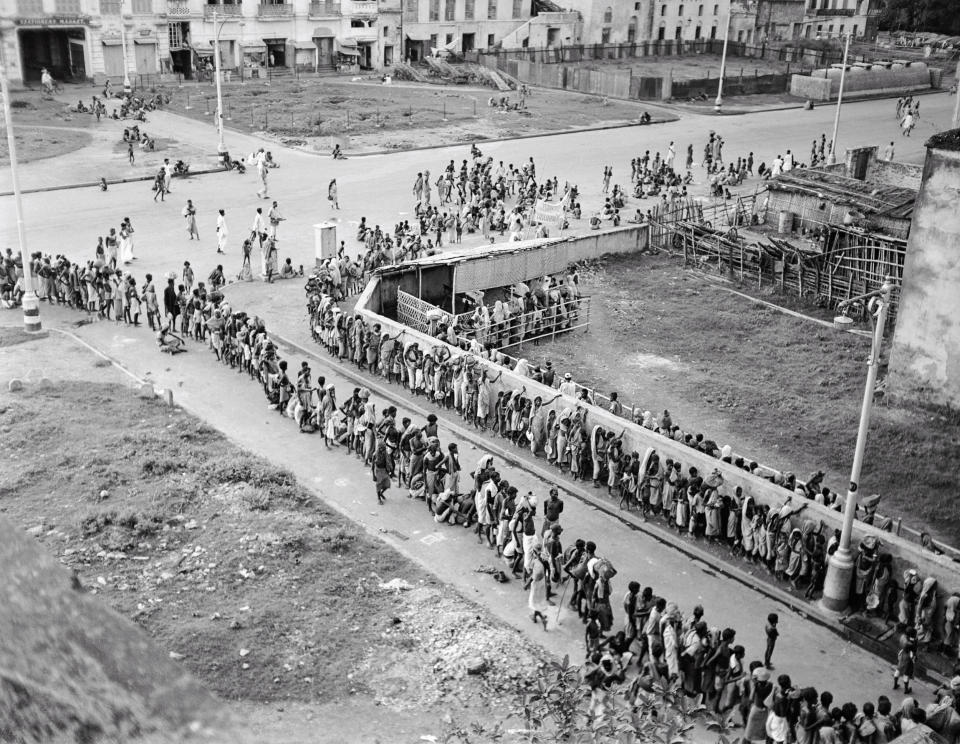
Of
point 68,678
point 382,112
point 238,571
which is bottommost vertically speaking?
point 238,571

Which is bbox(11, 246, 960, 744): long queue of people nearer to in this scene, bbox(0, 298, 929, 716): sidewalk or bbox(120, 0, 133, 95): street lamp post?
bbox(0, 298, 929, 716): sidewalk

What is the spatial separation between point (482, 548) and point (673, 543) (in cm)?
310

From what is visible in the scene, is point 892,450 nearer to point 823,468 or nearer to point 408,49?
point 823,468

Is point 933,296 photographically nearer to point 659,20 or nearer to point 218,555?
point 218,555

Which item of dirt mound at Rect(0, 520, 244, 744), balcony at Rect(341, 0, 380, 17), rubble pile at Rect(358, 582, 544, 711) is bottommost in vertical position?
rubble pile at Rect(358, 582, 544, 711)

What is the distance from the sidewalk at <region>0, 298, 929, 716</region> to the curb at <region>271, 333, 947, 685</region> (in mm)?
37

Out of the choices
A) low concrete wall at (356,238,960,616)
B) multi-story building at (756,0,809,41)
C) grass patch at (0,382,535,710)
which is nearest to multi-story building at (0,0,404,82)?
multi-story building at (756,0,809,41)

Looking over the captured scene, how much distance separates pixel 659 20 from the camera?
86.3 metres

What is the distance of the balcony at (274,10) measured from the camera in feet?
222

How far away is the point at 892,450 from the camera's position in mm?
21031

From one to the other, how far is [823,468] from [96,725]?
18.3 m

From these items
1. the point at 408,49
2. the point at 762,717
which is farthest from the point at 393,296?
the point at 408,49

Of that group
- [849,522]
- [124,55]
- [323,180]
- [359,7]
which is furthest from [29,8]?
[849,522]

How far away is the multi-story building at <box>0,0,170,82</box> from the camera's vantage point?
57.1 m
